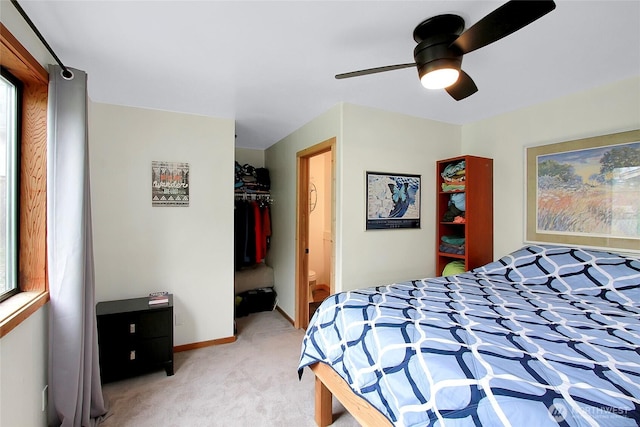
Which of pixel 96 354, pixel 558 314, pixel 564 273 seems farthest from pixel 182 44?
pixel 564 273

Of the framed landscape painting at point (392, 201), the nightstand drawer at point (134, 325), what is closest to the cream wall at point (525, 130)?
the framed landscape painting at point (392, 201)

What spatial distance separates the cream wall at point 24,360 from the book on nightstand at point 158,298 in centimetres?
85

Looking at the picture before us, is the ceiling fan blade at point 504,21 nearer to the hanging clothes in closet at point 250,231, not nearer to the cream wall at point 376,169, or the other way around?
the cream wall at point 376,169

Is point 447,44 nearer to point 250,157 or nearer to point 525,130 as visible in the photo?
point 525,130


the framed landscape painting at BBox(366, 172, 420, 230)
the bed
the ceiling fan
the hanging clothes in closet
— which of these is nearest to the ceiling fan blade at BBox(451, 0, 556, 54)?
the ceiling fan

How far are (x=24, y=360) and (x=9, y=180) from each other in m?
0.93

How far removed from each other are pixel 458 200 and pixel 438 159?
49cm

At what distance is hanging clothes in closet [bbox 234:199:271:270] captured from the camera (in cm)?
368

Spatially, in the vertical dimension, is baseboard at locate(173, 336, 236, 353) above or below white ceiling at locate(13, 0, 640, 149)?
below

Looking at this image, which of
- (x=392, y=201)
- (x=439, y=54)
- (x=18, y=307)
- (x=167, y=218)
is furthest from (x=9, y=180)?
(x=392, y=201)

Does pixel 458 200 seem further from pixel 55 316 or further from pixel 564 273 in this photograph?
pixel 55 316

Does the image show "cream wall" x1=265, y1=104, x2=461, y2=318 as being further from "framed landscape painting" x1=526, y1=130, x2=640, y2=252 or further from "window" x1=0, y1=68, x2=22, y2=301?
"window" x1=0, y1=68, x2=22, y2=301

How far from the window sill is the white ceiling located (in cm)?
139

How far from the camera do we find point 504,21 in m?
1.10
